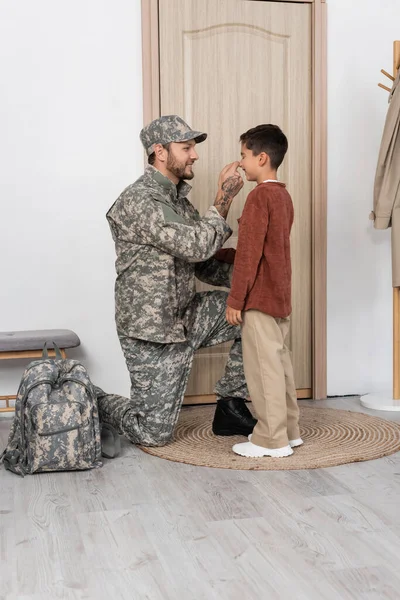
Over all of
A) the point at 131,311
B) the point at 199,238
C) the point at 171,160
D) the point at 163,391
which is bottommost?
the point at 163,391

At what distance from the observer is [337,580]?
73.4 inches

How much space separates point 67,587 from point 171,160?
1.78 metres

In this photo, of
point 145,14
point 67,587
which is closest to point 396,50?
point 145,14

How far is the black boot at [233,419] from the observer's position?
3217mm

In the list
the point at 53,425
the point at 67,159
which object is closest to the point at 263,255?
the point at 53,425

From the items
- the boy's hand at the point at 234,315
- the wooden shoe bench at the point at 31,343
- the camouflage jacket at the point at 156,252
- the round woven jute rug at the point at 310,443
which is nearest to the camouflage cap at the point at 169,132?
the camouflage jacket at the point at 156,252

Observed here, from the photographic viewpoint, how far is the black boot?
3217 mm

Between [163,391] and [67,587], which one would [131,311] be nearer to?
[163,391]

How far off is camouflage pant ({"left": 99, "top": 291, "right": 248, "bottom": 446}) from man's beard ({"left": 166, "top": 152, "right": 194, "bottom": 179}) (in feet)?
1.75

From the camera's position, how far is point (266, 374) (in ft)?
9.41

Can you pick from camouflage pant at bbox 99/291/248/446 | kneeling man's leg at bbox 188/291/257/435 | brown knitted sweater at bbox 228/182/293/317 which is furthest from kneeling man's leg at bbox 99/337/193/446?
brown knitted sweater at bbox 228/182/293/317

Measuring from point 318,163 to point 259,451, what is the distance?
166cm

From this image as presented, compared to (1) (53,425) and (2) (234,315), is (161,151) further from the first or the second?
(1) (53,425)

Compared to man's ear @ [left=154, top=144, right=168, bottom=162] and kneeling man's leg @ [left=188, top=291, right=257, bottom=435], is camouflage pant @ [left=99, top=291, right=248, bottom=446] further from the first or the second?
man's ear @ [left=154, top=144, right=168, bottom=162]
